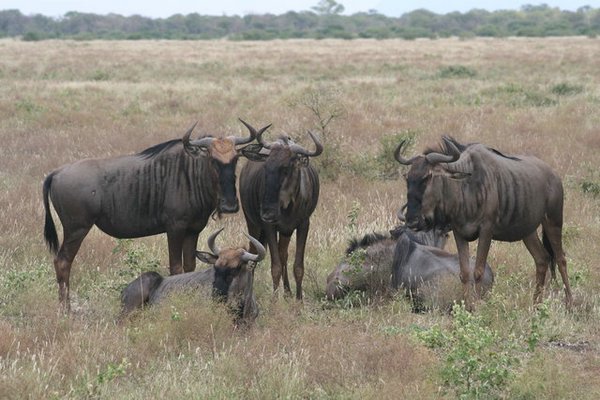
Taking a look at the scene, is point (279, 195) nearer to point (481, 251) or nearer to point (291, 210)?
point (291, 210)

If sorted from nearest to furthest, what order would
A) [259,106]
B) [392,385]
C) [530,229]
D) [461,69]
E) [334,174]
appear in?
1. [392,385]
2. [530,229]
3. [334,174]
4. [259,106]
5. [461,69]

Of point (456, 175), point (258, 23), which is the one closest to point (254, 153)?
point (456, 175)

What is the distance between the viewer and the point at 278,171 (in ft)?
23.6

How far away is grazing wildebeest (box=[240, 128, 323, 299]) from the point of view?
721 cm

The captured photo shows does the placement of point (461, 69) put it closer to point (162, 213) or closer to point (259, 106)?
point (259, 106)

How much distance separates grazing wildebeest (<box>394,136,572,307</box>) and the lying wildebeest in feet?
0.94

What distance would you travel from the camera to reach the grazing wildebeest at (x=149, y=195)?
7.04m

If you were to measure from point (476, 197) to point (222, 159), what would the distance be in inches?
80.1

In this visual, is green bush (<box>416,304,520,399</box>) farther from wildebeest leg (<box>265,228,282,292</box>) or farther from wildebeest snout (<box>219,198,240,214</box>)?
wildebeest leg (<box>265,228,282,292</box>)

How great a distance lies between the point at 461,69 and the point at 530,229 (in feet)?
72.5

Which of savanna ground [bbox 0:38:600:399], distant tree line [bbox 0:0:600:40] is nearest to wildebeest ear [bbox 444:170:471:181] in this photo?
savanna ground [bbox 0:38:600:399]

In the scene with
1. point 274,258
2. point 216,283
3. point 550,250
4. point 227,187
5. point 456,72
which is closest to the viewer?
point 216,283

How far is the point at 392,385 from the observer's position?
16.0 ft

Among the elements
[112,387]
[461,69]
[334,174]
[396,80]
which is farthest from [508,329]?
[461,69]
